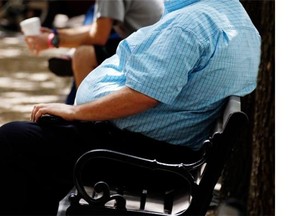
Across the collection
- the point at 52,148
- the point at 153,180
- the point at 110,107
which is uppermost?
the point at 110,107

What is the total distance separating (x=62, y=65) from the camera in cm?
658

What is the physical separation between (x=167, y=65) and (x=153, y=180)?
493 millimetres

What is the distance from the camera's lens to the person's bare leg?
19.2 ft

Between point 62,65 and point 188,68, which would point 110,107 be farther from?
point 62,65

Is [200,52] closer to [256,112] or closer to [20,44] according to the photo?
[256,112]

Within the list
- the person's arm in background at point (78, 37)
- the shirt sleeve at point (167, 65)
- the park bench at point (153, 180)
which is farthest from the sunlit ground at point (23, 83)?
the shirt sleeve at point (167, 65)

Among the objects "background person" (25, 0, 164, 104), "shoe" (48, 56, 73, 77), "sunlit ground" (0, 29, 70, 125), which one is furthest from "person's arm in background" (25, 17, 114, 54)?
"sunlit ground" (0, 29, 70, 125)

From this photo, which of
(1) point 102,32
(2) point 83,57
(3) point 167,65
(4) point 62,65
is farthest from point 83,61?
(3) point 167,65

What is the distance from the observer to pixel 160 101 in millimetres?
3152

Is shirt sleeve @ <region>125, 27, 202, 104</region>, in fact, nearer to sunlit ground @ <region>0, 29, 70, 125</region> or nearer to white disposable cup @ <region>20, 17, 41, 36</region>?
white disposable cup @ <region>20, 17, 41, 36</region>

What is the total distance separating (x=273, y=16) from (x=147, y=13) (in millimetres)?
1251

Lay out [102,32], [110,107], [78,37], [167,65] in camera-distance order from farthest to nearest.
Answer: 1. [78,37]
2. [102,32]
3. [110,107]
4. [167,65]
